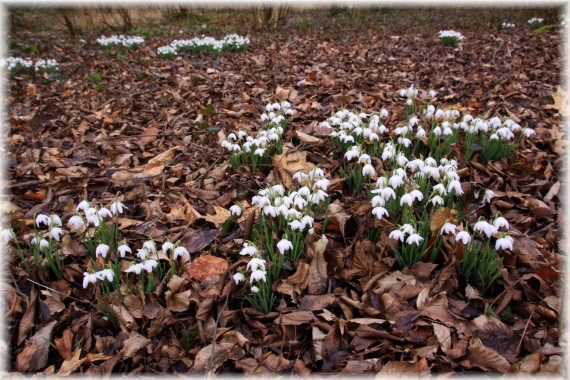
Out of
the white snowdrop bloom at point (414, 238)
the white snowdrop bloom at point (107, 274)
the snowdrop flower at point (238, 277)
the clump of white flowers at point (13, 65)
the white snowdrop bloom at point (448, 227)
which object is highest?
the clump of white flowers at point (13, 65)

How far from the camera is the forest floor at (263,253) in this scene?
168cm

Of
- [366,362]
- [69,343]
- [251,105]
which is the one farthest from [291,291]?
[251,105]

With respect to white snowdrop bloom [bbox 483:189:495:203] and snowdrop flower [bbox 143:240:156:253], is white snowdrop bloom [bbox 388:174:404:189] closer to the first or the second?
white snowdrop bloom [bbox 483:189:495:203]

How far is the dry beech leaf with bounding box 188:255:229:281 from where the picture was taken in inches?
79.7

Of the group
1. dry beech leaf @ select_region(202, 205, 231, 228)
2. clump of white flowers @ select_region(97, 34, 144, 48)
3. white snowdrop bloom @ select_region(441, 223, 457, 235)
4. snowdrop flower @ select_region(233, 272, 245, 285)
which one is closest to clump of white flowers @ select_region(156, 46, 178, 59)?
clump of white flowers @ select_region(97, 34, 144, 48)

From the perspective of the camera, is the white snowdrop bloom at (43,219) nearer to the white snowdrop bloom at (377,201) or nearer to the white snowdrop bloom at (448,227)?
the white snowdrop bloom at (377,201)

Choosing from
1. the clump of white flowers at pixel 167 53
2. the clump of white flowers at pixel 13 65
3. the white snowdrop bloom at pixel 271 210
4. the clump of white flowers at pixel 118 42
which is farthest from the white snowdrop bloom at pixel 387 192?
the clump of white flowers at pixel 118 42

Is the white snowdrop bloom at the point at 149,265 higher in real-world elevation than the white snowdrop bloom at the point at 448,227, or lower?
lower

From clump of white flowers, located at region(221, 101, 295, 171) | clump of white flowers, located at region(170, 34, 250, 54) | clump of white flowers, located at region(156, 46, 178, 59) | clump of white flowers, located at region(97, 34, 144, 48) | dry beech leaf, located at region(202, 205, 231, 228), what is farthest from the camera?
clump of white flowers, located at region(97, 34, 144, 48)

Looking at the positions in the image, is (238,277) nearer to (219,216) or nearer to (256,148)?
(219,216)

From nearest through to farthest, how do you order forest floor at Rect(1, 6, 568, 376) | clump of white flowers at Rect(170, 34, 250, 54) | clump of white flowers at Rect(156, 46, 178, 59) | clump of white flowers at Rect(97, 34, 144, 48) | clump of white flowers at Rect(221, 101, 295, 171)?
forest floor at Rect(1, 6, 568, 376) → clump of white flowers at Rect(221, 101, 295, 171) → clump of white flowers at Rect(156, 46, 178, 59) → clump of white flowers at Rect(170, 34, 250, 54) → clump of white flowers at Rect(97, 34, 144, 48)

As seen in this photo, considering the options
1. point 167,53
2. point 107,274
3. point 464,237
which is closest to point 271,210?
point 107,274

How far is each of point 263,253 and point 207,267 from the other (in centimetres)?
29

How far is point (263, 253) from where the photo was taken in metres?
2.03
